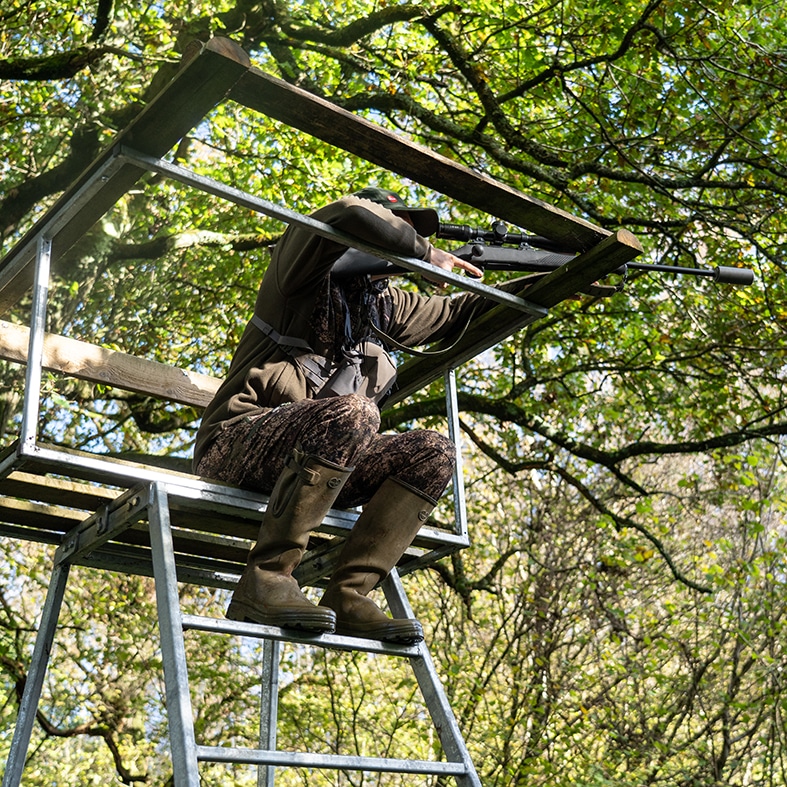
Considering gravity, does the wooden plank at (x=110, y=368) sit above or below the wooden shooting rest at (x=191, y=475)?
above

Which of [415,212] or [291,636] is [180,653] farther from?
[415,212]

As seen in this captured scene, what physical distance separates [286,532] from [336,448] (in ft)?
0.92

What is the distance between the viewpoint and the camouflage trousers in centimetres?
294

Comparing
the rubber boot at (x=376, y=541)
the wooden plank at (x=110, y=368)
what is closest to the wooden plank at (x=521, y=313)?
the rubber boot at (x=376, y=541)

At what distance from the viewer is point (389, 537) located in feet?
10.4

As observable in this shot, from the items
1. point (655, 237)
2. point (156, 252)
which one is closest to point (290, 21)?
point (156, 252)

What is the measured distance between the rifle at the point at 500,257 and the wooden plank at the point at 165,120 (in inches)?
34.5

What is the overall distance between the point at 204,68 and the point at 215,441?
136 centimetres

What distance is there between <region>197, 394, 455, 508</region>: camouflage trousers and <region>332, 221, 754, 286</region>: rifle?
562 mm

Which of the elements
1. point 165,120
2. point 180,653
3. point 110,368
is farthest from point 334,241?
point 110,368

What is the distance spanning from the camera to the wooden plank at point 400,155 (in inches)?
91.8

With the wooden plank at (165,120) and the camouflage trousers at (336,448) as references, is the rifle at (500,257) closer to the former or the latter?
the camouflage trousers at (336,448)

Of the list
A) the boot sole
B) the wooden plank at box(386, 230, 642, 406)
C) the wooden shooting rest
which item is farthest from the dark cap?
the boot sole

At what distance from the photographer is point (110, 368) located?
4422mm
